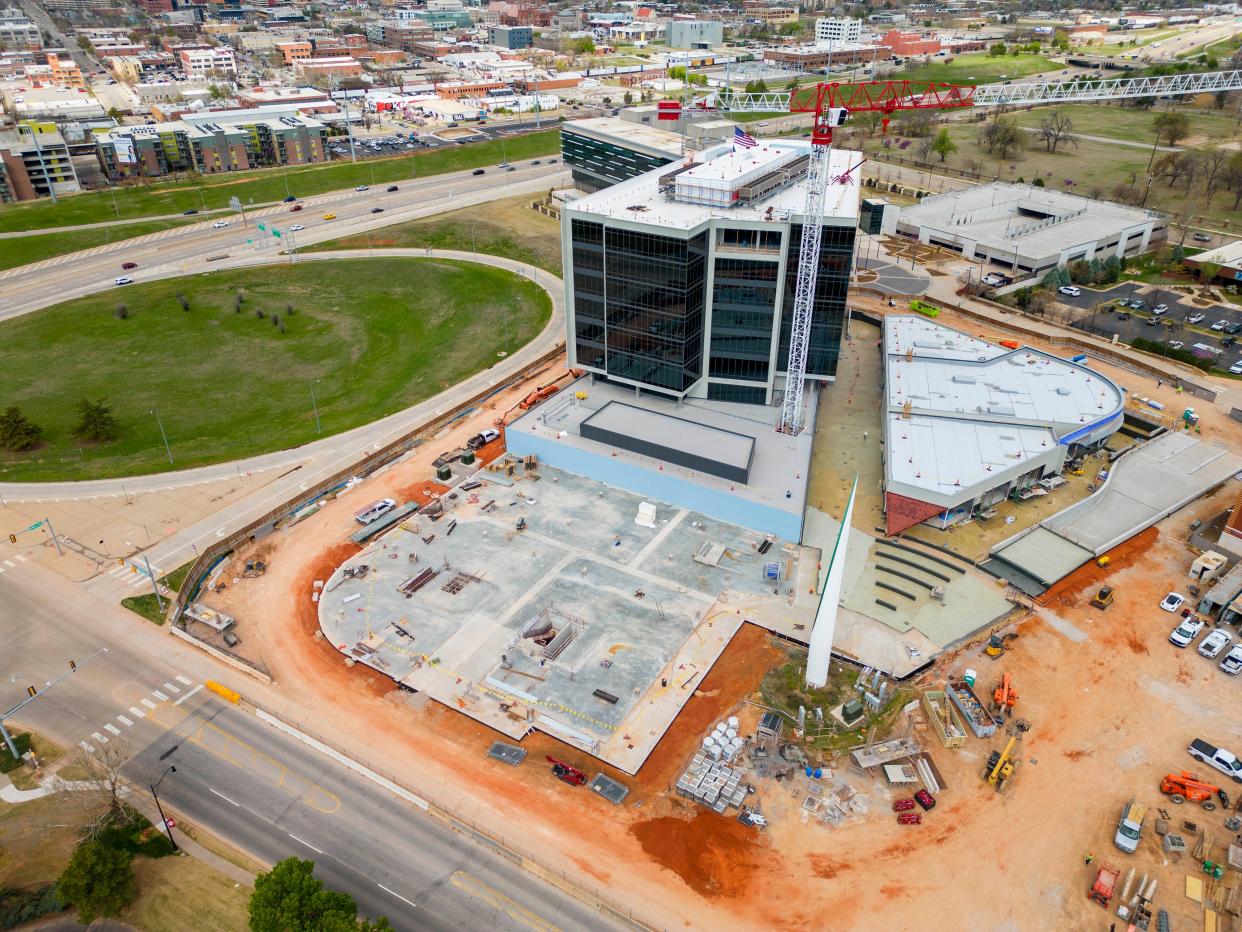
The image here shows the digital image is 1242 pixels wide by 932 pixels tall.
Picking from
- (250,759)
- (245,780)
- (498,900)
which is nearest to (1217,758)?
(498,900)

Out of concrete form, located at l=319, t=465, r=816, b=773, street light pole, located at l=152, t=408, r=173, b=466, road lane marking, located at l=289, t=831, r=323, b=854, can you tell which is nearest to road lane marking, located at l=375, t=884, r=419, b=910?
road lane marking, located at l=289, t=831, r=323, b=854

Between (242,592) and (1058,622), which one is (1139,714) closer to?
(1058,622)

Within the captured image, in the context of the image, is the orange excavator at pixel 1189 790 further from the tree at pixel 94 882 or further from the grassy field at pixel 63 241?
the grassy field at pixel 63 241

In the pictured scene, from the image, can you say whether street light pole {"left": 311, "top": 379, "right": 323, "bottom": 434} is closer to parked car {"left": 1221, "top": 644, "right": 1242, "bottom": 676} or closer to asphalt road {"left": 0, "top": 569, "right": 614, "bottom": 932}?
asphalt road {"left": 0, "top": 569, "right": 614, "bottom": 932}

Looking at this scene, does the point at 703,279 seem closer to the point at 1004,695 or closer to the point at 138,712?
the point at 1004,695

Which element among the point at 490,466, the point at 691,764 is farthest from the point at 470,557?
the point at 691,764

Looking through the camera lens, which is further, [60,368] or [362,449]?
[60,368]
